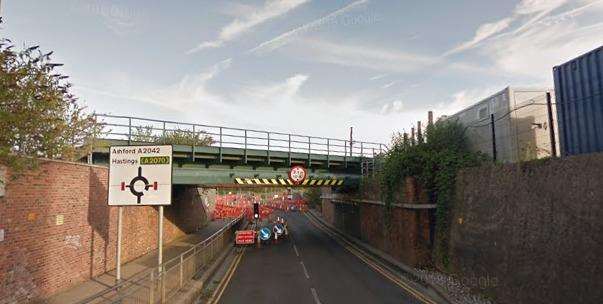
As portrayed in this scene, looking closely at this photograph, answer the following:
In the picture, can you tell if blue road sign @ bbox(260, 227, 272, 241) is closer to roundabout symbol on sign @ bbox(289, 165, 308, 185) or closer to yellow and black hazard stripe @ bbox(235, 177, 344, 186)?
yellow and black hazard stripe @ bbox(235, 177, 344, 186)

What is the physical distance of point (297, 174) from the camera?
2711cm

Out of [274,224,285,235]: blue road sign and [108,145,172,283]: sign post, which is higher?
[108,145,172,283]: sign post

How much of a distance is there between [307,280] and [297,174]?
33.3ft

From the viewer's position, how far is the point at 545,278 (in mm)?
11531

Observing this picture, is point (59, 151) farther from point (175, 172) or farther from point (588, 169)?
point (588, 169)

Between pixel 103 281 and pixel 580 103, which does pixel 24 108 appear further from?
pixel 580 103

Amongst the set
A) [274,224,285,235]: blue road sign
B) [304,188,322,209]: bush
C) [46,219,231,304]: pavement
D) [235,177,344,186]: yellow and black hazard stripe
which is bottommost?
[46,219,231,304]: pavement

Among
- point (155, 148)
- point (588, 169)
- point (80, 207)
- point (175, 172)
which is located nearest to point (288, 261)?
point (175, 172)

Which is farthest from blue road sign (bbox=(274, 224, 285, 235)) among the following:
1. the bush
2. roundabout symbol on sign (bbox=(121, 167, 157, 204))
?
the bush

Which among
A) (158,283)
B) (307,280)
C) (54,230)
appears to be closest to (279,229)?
(307,280)

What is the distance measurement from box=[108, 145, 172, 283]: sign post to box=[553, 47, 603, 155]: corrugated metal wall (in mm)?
12979

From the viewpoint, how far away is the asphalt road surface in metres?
14.5

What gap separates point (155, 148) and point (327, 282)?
8834 mm

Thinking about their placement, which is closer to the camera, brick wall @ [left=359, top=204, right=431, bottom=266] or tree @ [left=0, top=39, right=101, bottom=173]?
tree @ [left=0, top=39, right=101, bottom=173]
